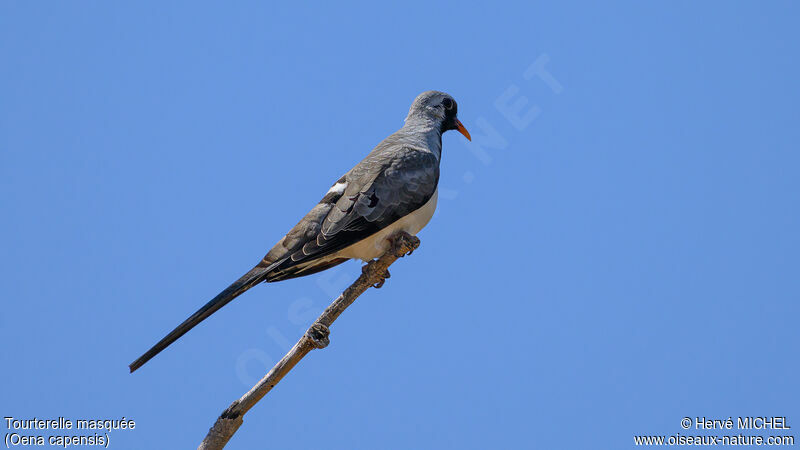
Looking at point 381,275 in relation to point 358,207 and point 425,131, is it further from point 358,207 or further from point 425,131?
point 425,131

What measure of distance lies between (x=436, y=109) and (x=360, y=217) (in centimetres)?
265

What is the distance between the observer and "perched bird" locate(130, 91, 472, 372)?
7.39m

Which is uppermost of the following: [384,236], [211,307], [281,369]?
[384,236]

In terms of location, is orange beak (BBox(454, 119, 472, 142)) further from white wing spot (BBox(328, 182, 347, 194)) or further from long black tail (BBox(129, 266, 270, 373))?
long black tail (BBox(129, 266, 270, 373))

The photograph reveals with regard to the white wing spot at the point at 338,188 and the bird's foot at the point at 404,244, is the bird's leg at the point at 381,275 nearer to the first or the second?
the bird's foot at the point at 404,244

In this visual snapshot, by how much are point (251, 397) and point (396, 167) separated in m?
3.03

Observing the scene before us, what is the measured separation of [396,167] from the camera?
8.03 meters

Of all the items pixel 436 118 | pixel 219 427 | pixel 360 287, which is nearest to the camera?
pixel 219 427

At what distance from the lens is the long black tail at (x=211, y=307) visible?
6.48m

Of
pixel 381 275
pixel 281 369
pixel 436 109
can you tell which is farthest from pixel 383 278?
pixel 436 109

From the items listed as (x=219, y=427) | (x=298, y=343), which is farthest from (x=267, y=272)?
(x=219, y=427)

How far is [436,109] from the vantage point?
9.59 meters

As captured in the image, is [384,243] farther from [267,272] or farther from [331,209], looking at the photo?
[267,272]

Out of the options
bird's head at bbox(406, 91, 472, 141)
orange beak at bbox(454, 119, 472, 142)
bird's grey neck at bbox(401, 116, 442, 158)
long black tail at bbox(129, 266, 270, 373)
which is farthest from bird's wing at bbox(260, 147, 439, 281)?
orange beak at bbox(454, 119, 472, 142)
